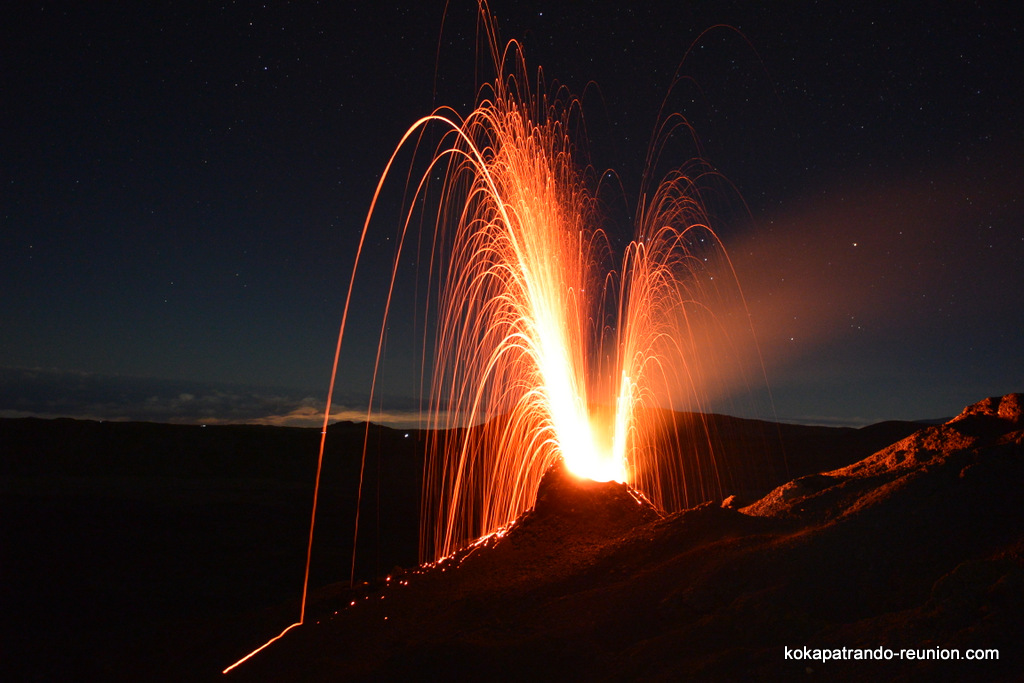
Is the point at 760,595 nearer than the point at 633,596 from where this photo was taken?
Yes

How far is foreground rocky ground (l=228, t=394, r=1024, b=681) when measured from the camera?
262 inches

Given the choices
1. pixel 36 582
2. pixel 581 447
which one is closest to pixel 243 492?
pixel 36 582

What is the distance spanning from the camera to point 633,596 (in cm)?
939

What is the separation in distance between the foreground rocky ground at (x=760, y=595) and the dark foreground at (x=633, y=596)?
32 mm

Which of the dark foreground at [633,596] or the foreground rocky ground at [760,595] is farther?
the dark foreground at [633,596]

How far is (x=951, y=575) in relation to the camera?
7.02m

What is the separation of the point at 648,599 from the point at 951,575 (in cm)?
402

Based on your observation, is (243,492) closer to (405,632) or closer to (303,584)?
(303,584)

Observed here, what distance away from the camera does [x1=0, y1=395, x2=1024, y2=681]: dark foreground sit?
6.96 meters

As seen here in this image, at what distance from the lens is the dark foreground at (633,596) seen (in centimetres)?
696

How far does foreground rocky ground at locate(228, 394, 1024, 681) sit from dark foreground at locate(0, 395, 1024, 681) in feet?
0.10

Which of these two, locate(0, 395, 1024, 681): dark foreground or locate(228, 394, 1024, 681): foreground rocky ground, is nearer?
locate(228, 394, 1024, 681): foreground rocky ground

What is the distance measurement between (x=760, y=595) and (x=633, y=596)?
2.09 meters

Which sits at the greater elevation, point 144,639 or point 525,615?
point 525,615
